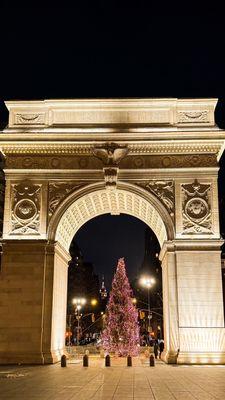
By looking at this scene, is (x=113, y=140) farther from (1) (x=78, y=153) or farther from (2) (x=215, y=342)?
(2) (x=215, y=342)

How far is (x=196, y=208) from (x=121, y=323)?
12.6 m

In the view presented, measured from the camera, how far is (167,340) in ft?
89.0

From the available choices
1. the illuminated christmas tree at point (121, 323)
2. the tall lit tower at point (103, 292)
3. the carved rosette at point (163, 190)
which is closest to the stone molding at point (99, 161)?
the carved rosette at point (163, 190)

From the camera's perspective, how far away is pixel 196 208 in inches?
1107

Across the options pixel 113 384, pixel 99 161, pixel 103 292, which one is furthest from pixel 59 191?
pixel 103 292

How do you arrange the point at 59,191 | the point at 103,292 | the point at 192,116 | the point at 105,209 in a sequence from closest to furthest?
the point at 59,191, the point at 192,116, the point at 105,209, the point at 103,292

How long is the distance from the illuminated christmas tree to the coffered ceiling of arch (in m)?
7.36

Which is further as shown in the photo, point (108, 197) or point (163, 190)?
point (108, 197)

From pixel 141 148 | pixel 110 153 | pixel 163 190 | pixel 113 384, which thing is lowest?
pixel 113 384

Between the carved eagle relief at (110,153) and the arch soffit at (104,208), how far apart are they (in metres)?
1.26

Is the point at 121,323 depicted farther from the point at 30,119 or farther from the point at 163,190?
the point at 30,119

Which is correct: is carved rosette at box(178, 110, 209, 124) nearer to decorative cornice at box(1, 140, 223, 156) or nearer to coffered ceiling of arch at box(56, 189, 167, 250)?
decorative cornice at box(1, 140, 223, 156)

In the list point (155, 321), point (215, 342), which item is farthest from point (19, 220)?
point (155, 321)

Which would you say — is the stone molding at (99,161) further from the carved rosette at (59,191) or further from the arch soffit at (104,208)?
the arch soffit at (104,208)
